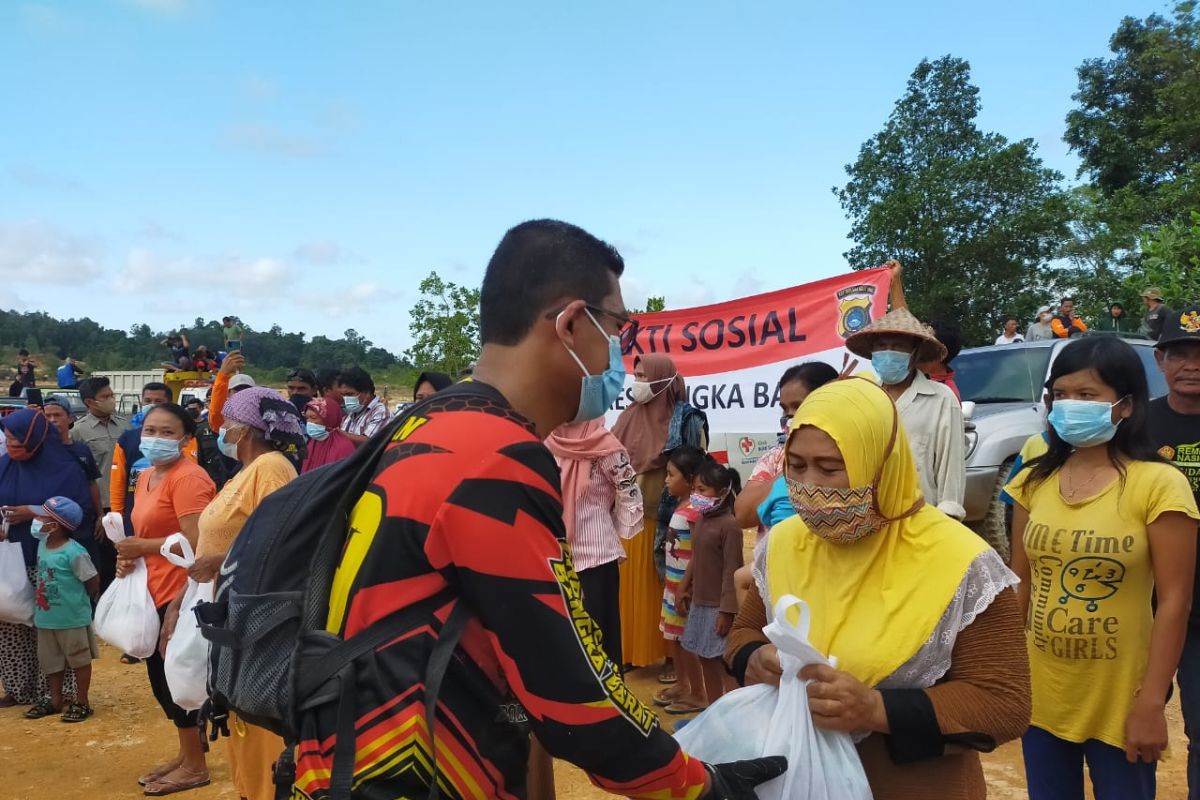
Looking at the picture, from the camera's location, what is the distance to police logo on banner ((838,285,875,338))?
21.2 ft

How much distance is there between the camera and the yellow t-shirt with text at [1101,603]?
2736 mm

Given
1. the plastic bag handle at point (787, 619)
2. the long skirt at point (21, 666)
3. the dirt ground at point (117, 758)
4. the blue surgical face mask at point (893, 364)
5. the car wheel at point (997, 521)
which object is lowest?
the dirt ground at point (117, 758)

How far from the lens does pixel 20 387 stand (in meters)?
19.6

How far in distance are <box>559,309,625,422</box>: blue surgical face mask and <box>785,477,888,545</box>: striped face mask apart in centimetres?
51

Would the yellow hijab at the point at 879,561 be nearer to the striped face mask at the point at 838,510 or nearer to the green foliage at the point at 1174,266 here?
the striped face mask at the point at 838,510

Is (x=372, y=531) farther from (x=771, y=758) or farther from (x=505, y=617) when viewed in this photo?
(x=771, y=758)

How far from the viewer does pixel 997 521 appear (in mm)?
7801

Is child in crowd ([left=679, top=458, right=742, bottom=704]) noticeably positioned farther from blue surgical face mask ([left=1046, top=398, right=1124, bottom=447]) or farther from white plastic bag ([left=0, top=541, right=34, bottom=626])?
white plastic bag ([left=0, top=541, right=34, bottom=626])

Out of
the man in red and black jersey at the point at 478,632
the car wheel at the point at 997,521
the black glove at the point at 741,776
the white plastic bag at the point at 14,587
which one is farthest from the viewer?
the car wheel at the point at 997,521

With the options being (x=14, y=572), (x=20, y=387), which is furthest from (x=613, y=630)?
(x=20, y=387)

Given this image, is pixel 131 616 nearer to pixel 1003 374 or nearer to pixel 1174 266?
pixel 1003 374

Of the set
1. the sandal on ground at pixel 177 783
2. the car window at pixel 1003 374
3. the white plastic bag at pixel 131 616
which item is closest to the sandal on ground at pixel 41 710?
the sandal on ground at pixel 177 783

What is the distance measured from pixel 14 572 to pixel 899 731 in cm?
603

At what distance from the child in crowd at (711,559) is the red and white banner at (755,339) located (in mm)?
Answer: 1559
